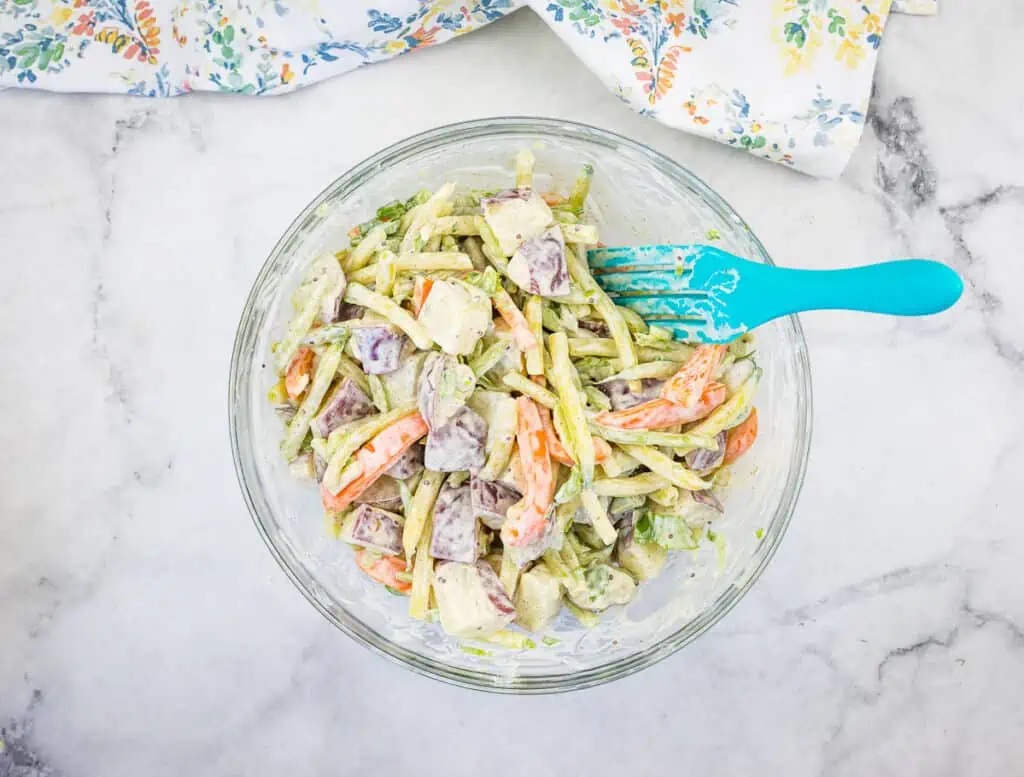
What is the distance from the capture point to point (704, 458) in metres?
1.50

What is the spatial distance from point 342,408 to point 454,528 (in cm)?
26

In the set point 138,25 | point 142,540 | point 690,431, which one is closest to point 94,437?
point 142,540

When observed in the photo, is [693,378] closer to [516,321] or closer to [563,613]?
[516,321]

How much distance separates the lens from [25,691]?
6.20 feet

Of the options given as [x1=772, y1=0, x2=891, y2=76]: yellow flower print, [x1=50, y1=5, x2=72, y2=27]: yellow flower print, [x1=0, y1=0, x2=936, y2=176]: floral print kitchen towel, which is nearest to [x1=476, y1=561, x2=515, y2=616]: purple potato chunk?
[x1=0, y1=0, x2=936, y2=176]: floral print kitchen towel

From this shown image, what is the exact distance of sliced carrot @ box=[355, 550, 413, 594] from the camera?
156 centimetres

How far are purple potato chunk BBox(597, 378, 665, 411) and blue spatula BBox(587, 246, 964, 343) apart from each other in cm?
9

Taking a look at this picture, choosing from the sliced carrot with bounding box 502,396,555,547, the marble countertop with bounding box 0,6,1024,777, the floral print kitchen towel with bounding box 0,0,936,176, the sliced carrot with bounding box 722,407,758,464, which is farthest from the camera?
the marble countertop with bounding box 0,6,1024,777

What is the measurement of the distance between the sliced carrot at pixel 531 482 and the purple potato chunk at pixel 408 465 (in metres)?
0.17

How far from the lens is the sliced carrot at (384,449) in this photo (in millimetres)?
1428

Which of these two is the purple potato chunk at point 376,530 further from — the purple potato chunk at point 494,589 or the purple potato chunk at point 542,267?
the purple potato chunk at point 542,267

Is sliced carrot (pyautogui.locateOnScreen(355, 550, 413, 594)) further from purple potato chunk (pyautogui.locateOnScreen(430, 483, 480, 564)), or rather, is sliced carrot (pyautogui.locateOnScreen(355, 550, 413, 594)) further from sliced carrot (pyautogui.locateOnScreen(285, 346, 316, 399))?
sliced carrot (pyautogui.locateOnScreen(285, 346, 316, 399))

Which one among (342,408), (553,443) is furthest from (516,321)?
(342,408)

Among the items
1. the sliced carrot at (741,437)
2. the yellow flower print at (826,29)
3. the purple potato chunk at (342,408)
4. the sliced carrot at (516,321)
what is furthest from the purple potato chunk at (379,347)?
the yellow flower print at (826,29)
